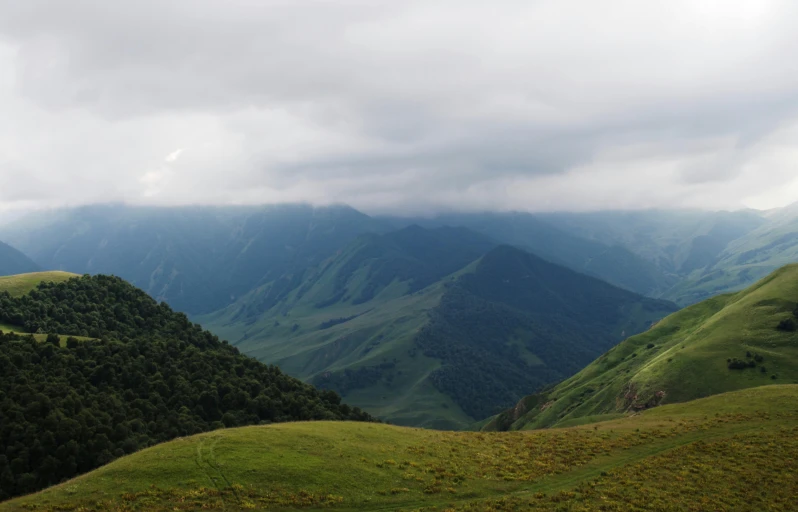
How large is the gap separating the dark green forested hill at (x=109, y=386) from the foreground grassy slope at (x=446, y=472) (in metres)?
36.9

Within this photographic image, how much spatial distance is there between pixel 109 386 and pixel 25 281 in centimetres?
8057

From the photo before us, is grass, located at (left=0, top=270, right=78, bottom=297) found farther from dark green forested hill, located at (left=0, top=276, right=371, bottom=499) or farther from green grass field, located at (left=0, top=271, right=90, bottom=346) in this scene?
dark green forested hill, located at (left=0, top=276, right=371, bottom=499)

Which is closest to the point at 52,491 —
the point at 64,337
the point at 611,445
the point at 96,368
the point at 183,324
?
the point at 611,445

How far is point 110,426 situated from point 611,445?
83156mm

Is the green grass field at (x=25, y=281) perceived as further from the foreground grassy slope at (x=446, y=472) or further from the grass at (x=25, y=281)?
the foreground grassy slope at (x=446, y=472)

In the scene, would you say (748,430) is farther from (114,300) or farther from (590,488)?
(114,300)

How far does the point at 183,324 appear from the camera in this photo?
17262cm

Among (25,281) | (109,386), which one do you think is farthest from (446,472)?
(25,281)

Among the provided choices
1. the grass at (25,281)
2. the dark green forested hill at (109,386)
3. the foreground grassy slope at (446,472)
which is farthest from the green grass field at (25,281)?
the foreground grassy slope at (446,472)

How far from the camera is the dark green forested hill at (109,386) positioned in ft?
274

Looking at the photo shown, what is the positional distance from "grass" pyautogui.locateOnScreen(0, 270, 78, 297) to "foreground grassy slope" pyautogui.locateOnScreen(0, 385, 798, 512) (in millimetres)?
129511

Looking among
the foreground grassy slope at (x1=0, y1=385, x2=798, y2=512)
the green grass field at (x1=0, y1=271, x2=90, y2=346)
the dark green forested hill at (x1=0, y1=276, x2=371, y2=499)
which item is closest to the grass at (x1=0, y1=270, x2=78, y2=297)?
the green grass field at (x1=0, y1=271, x2=90, y2=346)

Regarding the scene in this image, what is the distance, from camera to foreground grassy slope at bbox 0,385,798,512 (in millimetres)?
48469

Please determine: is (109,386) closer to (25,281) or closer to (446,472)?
(25,281)
